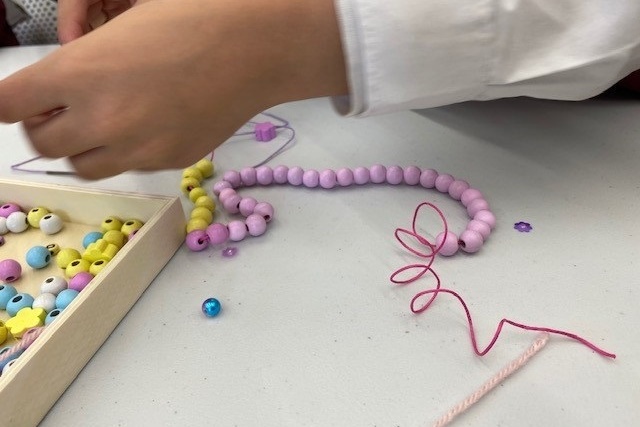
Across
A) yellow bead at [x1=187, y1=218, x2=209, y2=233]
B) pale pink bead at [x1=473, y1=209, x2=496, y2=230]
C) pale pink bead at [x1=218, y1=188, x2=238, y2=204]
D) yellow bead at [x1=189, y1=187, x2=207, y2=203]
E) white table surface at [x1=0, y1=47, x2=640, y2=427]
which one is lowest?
white table surface at [x1=0, y1=47, x2=640, y2=427]

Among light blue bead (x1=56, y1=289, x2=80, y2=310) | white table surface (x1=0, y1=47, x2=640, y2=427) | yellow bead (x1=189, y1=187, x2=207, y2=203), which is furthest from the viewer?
yellow bead (x1=189, y1=187, x2=207, y2=203)

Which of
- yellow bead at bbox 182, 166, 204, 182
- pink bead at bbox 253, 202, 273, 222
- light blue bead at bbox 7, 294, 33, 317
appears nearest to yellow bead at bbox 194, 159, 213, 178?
yellow bead at bbox 182, 166, 204, 182

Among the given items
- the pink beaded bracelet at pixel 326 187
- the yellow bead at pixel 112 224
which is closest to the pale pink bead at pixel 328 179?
the pink beaded bracelet at pixel 326 187

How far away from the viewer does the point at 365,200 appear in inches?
20.6

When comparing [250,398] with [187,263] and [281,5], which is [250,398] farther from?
[281,5]

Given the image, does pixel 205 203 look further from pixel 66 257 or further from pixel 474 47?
pixel 474 47

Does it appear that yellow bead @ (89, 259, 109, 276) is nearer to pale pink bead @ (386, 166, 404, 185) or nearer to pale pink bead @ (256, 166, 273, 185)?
pale pink bead @ (256, 166, 273, 185)

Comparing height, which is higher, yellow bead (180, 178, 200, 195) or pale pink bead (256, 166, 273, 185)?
yellow bead (180, 178, 200, 195)

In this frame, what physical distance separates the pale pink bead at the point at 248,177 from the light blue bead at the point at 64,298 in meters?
0.20

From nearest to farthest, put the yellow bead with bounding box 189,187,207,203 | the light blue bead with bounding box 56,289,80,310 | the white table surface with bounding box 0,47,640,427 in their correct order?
the white table surface with bounding box 0,47,640,427 < the light blue bead with bounding box 56,289,80,310 < the yellow bead with bounding box 189,187,207,203

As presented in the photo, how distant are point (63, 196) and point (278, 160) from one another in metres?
0.23

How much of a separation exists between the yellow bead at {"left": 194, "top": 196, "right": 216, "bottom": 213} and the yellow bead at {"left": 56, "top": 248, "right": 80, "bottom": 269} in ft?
0.40

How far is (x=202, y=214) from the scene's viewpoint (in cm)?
51

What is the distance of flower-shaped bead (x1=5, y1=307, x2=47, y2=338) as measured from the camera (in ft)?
1.42
